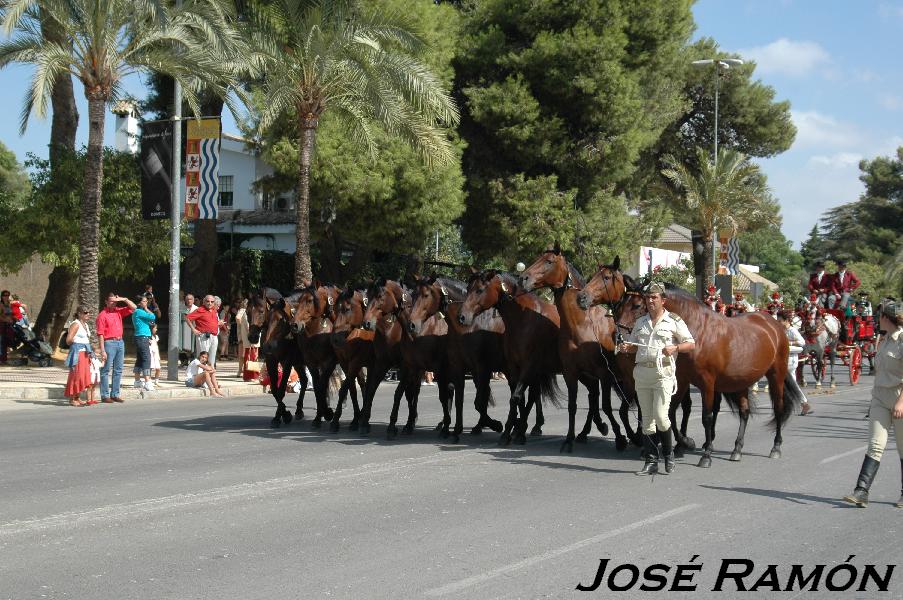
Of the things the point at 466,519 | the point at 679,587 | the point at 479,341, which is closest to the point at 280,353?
the point at 479,341

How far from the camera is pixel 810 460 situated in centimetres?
1167

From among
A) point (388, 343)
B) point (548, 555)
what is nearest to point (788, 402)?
point (388, 343)

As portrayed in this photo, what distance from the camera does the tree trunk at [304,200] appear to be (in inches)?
941

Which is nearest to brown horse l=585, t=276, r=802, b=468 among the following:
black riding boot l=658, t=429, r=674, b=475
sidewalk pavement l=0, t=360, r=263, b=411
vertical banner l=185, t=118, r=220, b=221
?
black riding boot l=658, t=429, r=674, b=475

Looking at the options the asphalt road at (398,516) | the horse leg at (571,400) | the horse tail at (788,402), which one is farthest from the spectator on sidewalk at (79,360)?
the horse tail at (788,402)

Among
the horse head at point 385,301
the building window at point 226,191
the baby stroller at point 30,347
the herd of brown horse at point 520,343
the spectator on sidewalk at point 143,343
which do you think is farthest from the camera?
the building window at point 226,191

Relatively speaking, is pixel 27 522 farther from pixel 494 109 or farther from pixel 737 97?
pixel 737 97

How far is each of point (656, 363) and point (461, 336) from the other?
11.5ft

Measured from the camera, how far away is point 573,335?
12023 millimetres

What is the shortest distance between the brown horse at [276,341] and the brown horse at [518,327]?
3339 mm

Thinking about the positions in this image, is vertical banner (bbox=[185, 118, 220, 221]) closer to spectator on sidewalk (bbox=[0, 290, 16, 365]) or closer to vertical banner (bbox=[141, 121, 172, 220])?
vertical banner (bbox=[141, 121, 172, 220])

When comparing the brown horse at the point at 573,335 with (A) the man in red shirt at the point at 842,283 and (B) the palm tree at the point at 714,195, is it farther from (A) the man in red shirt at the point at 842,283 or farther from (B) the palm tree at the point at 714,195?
(B) the palm tree at the point at 714,195

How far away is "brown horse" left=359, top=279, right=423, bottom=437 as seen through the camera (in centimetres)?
1314

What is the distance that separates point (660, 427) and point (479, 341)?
346 cm
